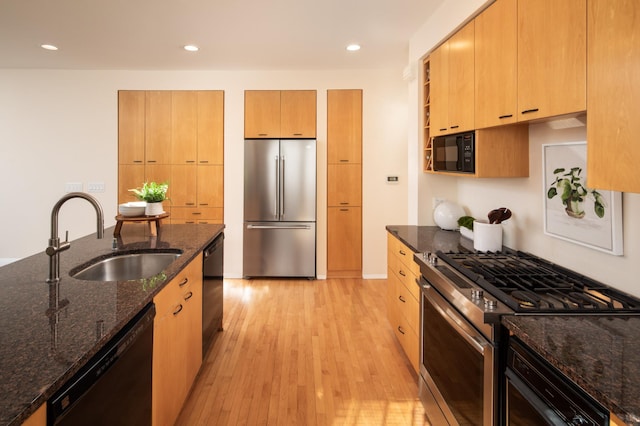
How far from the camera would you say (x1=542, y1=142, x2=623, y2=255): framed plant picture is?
5.80ft

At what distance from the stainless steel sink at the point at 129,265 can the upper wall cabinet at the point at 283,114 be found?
10.0 ft

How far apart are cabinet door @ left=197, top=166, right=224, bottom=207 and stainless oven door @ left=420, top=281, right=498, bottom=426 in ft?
12.2

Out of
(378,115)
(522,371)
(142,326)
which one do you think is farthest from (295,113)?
(522,371)

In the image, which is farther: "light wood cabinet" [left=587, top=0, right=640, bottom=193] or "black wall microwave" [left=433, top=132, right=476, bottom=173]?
"black wall microwave" [left=433, top=132, right=476, bottom=173]

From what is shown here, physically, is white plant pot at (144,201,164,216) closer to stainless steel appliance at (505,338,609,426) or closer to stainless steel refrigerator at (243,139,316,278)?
stainless steel refrigerator at (243,139,316,278)

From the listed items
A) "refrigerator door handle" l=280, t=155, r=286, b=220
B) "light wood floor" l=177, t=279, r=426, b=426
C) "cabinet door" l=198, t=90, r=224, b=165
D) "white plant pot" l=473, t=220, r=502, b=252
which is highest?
"cabinet door" l=198, t=90, r=224, b=165

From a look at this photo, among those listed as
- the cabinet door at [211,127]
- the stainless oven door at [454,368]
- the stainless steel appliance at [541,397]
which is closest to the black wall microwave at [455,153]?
the stainless oven door at [454,368]

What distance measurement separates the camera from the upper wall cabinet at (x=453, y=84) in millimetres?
2696

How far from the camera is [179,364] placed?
2150mm

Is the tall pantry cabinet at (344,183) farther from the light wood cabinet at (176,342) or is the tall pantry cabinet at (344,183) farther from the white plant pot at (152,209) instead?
the light wood cabinet at (176,342)

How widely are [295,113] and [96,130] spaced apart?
2670mm

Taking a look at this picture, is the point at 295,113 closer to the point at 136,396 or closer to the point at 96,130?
the point at 96,130

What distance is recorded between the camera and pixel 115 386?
134 cm

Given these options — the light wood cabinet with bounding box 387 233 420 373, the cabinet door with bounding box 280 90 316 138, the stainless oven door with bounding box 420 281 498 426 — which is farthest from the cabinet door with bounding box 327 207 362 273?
the stainless oven door with bounding box 420 281 498 426
